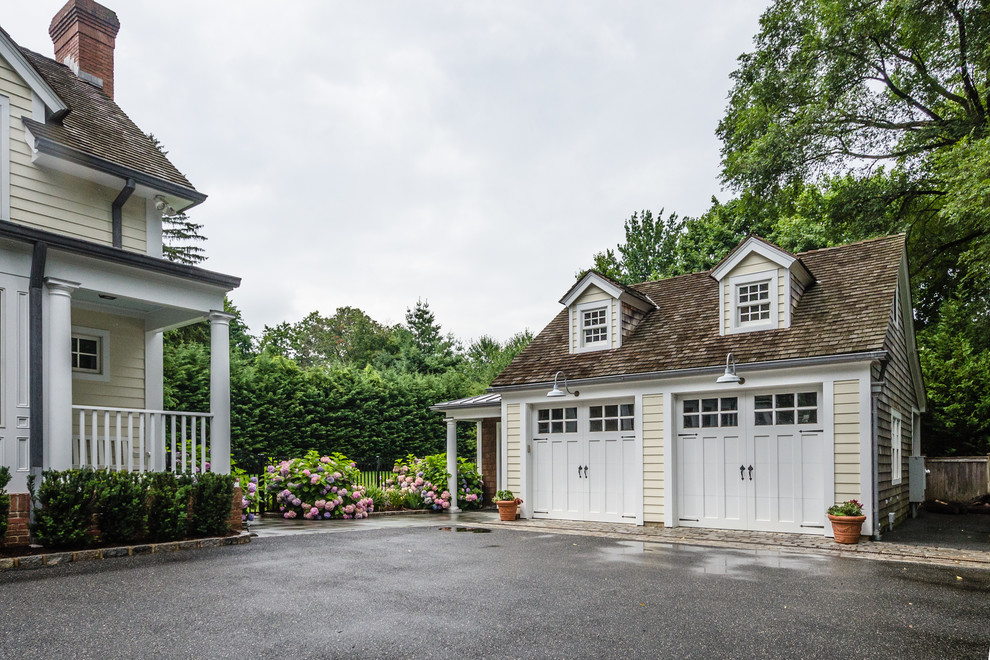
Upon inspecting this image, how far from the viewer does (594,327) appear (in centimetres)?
1452

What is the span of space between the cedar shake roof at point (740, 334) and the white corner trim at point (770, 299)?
19 cm

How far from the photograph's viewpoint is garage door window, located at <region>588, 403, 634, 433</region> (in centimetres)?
1334

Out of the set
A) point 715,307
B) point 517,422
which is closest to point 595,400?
point 517,422

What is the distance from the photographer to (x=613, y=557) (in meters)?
9.09

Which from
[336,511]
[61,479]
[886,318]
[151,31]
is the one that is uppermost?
[151,31]

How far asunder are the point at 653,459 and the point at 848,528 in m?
3.45

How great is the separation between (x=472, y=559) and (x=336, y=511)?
653 centimetres

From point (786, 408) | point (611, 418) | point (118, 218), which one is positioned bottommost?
point (611, 418)

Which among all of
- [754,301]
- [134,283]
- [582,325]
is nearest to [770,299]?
[754,301]

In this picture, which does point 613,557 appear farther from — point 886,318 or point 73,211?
point 73,211

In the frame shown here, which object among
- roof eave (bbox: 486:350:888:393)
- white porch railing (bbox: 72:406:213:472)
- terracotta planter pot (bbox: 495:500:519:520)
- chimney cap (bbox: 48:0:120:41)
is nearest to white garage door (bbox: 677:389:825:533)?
roof eave (bbox: 486:350:888:393)

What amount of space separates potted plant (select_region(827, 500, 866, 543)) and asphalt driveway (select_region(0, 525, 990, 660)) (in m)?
1.43

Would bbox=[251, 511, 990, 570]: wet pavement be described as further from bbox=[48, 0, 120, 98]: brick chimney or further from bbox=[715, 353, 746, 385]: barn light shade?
bbox=[48, 0, 120, 98]: brick chimney

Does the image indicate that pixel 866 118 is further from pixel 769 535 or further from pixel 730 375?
pixel 769 535
